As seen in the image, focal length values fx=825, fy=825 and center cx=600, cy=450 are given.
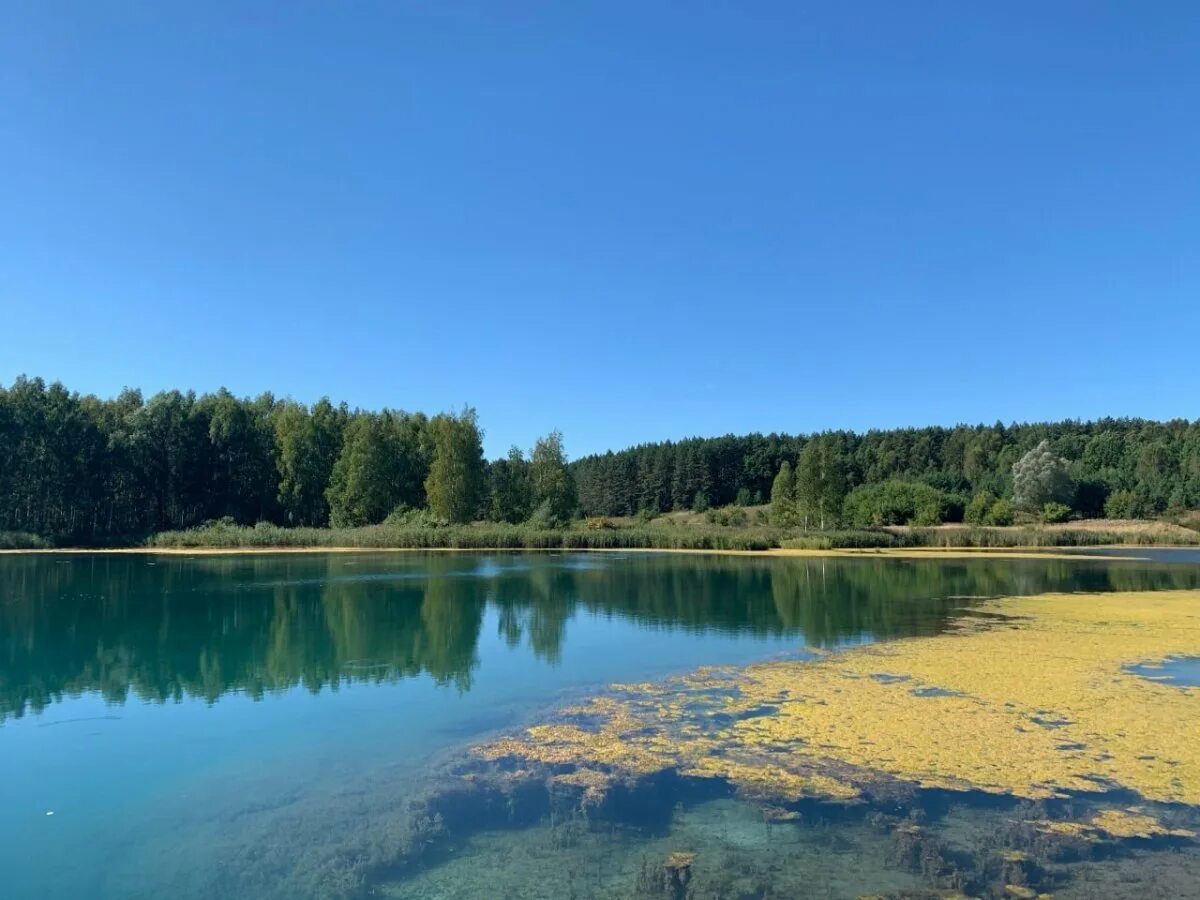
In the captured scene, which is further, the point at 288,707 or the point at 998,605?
the point at 998,605

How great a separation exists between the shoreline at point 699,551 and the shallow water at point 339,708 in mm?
14988

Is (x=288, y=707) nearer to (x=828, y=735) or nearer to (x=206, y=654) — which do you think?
(x=206, y=654)

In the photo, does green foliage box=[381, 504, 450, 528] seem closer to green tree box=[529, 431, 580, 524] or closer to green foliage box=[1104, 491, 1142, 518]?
green tree box=[529, 431, 580, 524]

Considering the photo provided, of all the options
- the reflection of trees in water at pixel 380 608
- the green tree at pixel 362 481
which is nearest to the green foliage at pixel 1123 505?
the reflection of trees in water at pixel 380 608

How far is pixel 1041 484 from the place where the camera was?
75062 mm

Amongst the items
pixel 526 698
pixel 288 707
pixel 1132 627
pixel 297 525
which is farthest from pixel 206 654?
pixel 297 525

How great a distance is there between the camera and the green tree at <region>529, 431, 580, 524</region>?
201 ft

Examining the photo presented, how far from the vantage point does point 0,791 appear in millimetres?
8055

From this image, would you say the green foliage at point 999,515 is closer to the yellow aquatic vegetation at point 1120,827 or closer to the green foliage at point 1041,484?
the green foliage at point 1041,484

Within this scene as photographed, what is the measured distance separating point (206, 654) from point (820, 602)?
1611 cm

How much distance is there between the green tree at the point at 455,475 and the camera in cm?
5850

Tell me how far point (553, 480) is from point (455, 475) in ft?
24.9

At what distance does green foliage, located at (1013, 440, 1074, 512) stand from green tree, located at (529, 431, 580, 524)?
4244 cm

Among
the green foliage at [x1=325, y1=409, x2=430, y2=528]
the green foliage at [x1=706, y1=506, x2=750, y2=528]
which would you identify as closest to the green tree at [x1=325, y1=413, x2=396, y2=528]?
the green foliage at [x1=325, y1=409, x2=430, y2=528]
